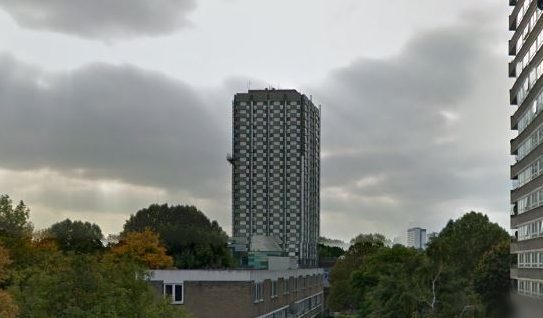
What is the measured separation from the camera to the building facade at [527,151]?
2416 inches

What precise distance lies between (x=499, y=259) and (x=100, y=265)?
6794cm

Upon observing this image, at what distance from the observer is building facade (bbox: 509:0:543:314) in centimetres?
6138

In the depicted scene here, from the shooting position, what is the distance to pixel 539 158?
203 ft

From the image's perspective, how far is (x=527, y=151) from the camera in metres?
67.5

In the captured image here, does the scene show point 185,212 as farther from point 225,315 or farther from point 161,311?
point 161,311

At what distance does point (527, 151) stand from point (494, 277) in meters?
27.6

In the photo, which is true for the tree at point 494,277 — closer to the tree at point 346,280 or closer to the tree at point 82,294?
the tree at point 346,280

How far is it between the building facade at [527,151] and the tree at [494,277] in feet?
38.5

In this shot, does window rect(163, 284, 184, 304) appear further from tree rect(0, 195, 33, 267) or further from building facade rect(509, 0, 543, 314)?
building facade rect(509, 0, 543, 314)

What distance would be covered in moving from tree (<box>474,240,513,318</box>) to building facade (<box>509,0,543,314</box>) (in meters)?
11.7

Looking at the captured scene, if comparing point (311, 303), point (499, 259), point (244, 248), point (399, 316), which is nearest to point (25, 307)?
point (399, 316)

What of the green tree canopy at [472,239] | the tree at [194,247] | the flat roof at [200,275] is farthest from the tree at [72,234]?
the green tree canopy at [472,239]

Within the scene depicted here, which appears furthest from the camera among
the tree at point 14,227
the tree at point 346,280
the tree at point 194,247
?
the tree at point 346,280

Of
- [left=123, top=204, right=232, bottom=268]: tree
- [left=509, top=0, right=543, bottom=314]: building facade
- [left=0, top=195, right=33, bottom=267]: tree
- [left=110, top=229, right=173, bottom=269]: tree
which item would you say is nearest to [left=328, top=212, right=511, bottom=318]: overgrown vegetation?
[left=509, top=0, right=543, bottom=314]: building facade
